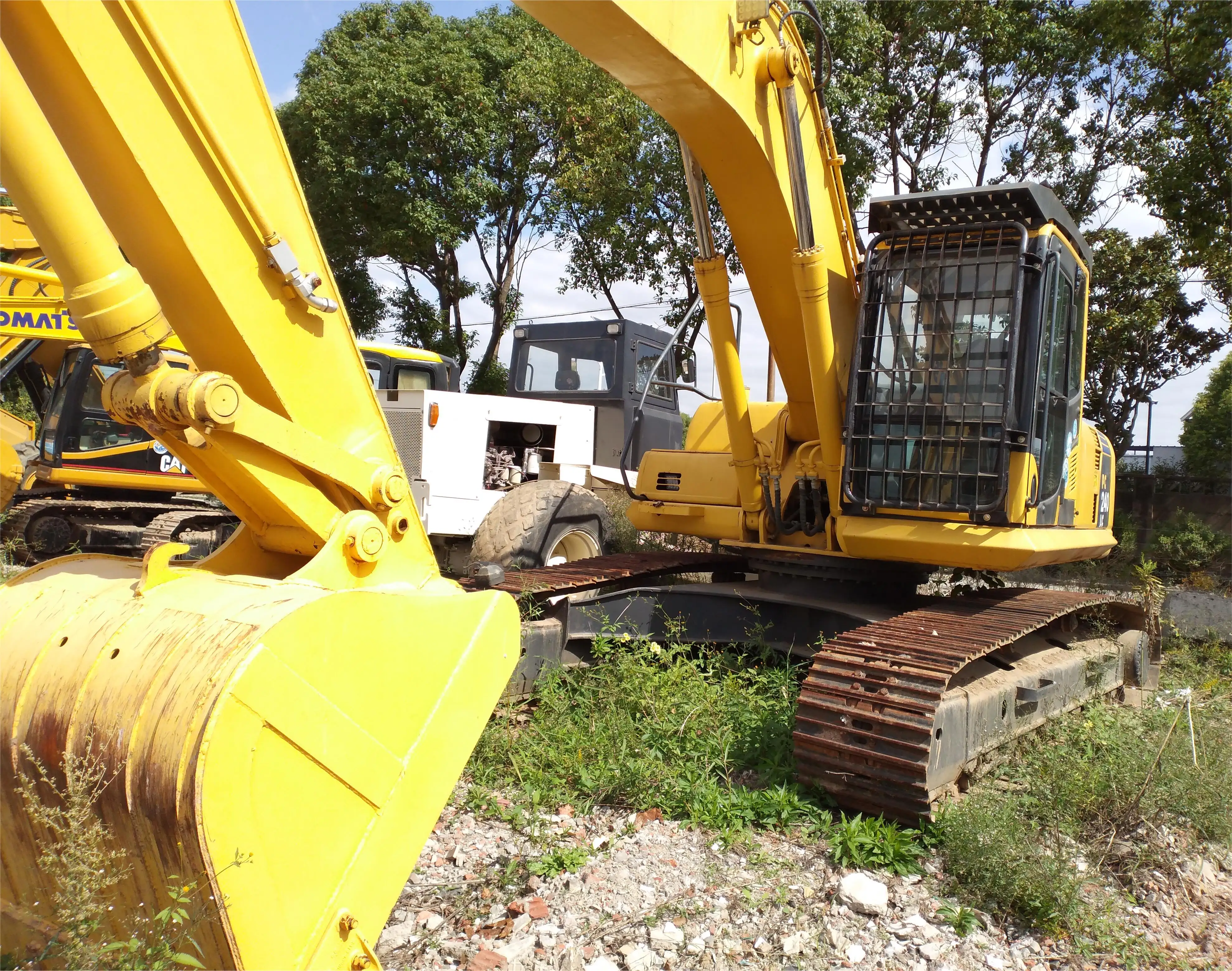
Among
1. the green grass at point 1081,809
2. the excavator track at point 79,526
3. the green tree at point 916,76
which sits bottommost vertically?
the green grass at point 1081,809

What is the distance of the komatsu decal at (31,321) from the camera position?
9.34 metres

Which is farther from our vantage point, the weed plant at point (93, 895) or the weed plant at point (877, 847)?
the weed plant at point (877, 847)

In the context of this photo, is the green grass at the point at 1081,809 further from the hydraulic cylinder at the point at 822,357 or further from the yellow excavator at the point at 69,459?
the yellow excavator at the point at 69,459

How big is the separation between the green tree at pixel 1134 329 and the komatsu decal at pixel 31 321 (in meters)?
12.3

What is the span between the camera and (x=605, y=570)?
5812 millimetres

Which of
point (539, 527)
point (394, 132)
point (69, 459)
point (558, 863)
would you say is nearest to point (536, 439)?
point (539, 527)

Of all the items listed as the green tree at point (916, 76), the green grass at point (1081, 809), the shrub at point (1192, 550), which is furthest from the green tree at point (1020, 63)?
the green grass at point (1081, 809)

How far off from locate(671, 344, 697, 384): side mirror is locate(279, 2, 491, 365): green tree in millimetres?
13814

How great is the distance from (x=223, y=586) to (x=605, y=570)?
324 centimetres

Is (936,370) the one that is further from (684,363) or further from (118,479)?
(118,479)

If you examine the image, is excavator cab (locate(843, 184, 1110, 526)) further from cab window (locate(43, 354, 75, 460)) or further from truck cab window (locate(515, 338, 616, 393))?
cab window (locate(43, 354, 75, 460))

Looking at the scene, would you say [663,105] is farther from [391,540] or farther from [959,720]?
[959,720]

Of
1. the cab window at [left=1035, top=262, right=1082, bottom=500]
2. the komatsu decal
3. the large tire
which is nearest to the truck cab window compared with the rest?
the large tire

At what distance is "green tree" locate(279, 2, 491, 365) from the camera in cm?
1914
